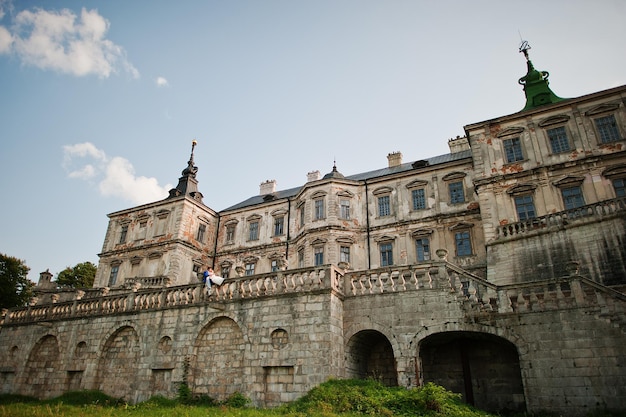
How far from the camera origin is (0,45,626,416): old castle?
1281cm

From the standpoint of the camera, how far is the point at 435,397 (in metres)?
11.6

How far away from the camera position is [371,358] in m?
16.1

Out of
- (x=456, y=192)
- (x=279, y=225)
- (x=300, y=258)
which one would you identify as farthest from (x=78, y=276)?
(x=456, y=192)

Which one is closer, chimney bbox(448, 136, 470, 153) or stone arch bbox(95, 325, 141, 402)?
stone arch bbox(95, 325, 141, 402)

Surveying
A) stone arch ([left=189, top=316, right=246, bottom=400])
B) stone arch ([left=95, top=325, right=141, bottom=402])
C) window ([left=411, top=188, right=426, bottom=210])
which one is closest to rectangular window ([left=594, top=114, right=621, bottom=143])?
window ([left=411, top=188, right=426, bottom=210])

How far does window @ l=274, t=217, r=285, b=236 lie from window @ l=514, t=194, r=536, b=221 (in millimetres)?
17828

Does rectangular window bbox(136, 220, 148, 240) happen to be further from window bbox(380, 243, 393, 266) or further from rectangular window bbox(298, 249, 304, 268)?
window bbox(380, 243, 393, 266)

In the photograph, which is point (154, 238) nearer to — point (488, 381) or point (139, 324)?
point (139, 324)

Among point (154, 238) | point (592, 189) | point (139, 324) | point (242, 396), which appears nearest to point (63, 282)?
point (154, 238)

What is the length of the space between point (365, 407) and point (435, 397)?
6.19ft

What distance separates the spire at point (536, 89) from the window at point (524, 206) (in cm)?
641

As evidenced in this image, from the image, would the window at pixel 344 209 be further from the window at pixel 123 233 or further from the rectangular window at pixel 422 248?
the window at pixel 123 233

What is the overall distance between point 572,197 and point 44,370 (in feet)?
89.7

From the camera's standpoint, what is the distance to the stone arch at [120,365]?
16906mm
